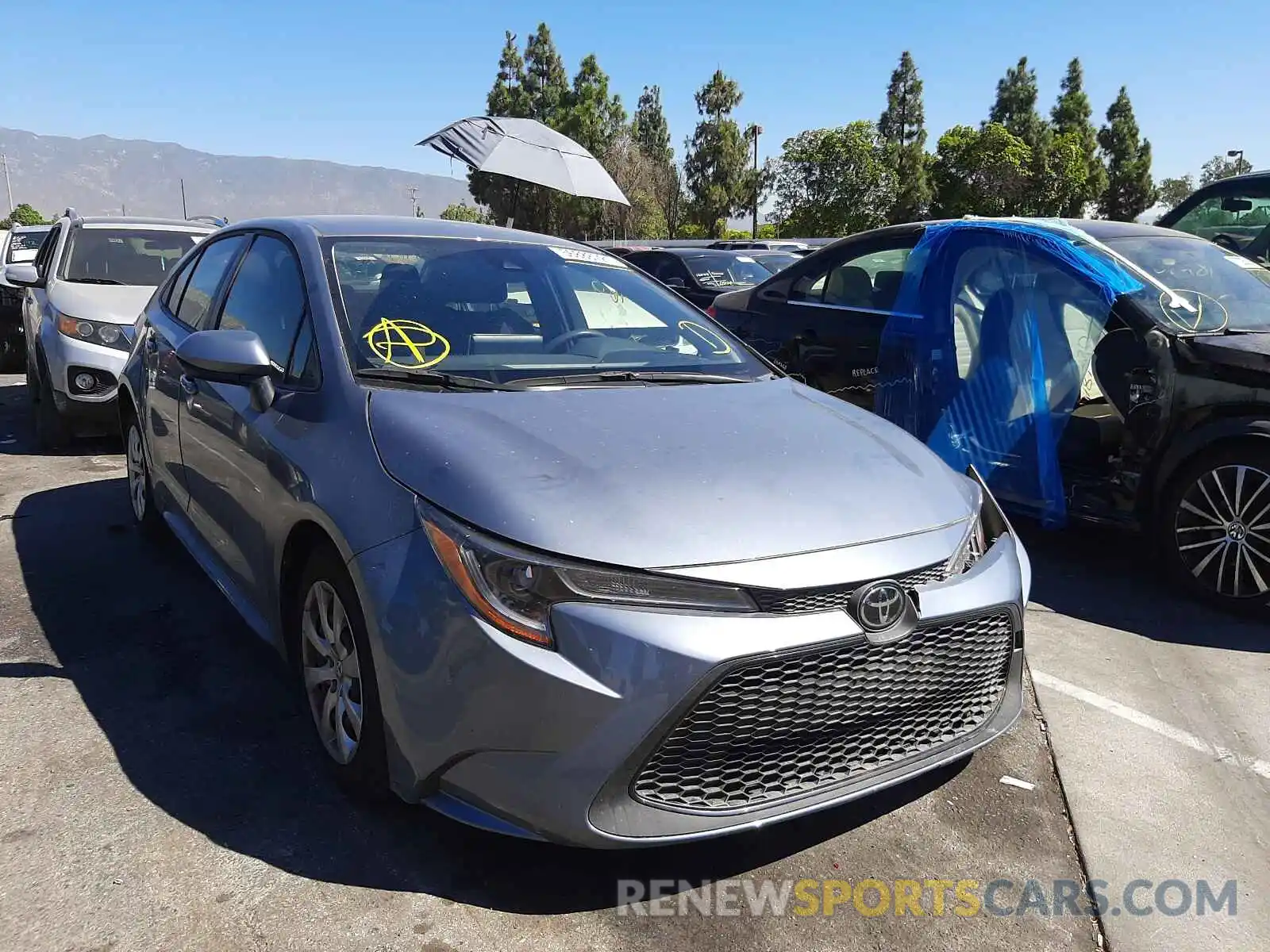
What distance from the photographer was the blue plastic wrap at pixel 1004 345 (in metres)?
4.71

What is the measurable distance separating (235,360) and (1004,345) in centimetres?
361

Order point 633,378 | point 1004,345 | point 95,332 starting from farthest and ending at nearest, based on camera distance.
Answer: point 95,332 → point 1004,345 → point 633,378

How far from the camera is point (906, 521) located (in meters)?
2.42

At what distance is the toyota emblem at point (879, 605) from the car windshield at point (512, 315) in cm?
128

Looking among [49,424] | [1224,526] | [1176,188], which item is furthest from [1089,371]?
[1176,188]

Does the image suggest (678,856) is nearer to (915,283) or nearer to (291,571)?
(291,571)

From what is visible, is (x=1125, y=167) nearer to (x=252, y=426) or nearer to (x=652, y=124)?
(x=652, y=124)

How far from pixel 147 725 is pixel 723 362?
219 cm

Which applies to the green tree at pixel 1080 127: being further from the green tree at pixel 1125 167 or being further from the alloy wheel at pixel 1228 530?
the alloy wheel at pixel 1228 530

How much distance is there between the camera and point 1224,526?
164 inches

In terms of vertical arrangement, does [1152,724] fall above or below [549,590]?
below

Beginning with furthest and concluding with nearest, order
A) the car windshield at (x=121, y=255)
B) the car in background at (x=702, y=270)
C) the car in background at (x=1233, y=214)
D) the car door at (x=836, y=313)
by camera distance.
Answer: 1. the car in background at (x=702, y=270)
2. the car in background at (x=1233, y=214)
3. the car windshield at (x=121, y=255)
4. the car door at (x=836, y=313)

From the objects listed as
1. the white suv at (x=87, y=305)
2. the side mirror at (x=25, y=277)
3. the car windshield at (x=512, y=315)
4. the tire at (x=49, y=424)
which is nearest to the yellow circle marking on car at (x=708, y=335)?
the car windshield at (x=512, y=315)

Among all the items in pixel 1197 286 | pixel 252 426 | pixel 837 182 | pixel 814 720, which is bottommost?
pixel 814 720
